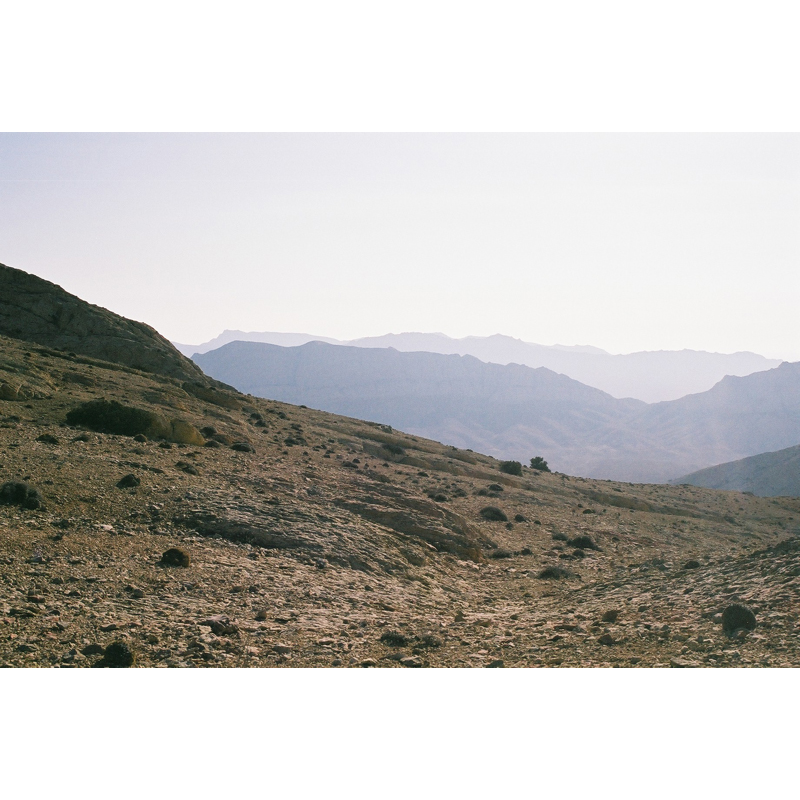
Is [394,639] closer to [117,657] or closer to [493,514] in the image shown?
[117,657]

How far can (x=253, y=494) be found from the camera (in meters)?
21.6

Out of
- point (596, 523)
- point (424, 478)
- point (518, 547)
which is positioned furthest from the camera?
point (424, 478)

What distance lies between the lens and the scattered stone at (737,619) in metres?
11.8

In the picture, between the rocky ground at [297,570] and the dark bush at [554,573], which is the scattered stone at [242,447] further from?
the dark bush at [554,573]

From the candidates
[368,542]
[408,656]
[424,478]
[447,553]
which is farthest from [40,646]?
[424,478]

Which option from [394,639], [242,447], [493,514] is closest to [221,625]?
[394,639]

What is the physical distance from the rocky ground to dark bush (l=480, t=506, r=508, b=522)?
0.31m

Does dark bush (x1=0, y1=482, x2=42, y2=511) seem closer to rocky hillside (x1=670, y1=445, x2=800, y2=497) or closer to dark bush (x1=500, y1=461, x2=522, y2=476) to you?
dark bush (x1=500, y1=461, x2=522, y2=476)

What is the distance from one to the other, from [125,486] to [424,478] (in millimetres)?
21617

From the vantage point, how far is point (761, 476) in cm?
14925

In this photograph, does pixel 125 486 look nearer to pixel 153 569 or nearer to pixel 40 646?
pixel 153 569

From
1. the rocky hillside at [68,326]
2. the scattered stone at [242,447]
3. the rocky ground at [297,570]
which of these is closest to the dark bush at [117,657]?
the rocky ground at [297,570]

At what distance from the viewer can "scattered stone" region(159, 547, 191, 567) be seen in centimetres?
1438

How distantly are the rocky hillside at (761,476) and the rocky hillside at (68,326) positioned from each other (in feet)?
425
